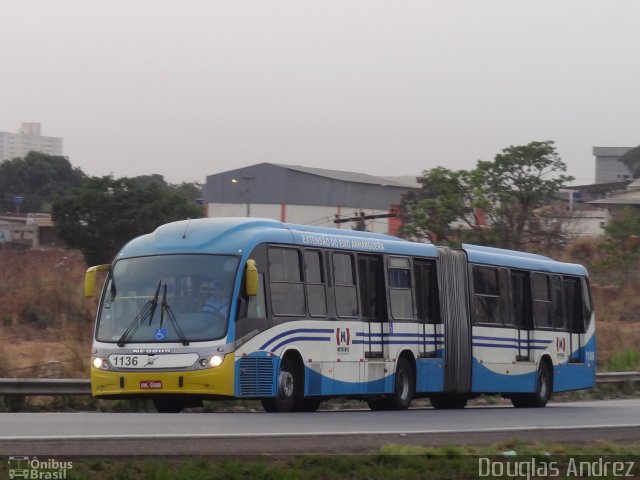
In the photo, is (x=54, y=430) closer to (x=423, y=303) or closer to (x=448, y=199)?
(x=423, y=303)

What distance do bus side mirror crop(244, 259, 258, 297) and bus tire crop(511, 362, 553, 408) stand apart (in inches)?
391

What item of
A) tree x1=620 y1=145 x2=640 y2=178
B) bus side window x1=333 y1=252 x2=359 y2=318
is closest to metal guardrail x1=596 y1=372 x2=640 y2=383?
bus side window x1=333 y1=252 x2=359 y2=318

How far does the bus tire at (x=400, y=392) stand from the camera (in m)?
20.6

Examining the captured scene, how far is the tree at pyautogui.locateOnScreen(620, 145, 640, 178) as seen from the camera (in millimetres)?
131262

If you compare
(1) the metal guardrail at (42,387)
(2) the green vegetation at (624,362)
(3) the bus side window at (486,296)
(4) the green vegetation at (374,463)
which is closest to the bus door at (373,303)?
(3) the bus side window at (486,296)

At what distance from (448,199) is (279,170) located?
26166mm

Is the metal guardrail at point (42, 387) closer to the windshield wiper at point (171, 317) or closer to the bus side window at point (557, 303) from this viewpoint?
the windshield wiper at point (171, 317)

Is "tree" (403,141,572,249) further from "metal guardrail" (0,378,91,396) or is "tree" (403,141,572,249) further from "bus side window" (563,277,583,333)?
"metal guardrail" (0,378,91,396)

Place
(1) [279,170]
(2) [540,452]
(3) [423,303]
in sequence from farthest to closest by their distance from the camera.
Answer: (1) [279,170] < (3) [423,303] < (2) [540,452]

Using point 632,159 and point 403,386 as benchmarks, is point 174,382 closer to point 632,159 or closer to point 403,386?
point 403,386

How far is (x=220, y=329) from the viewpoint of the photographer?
16562 mm

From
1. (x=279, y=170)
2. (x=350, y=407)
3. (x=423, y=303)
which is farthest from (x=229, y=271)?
(x=279, y=170)

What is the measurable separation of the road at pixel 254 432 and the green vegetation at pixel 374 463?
346 mm

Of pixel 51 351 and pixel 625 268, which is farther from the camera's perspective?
pixel 625 268
